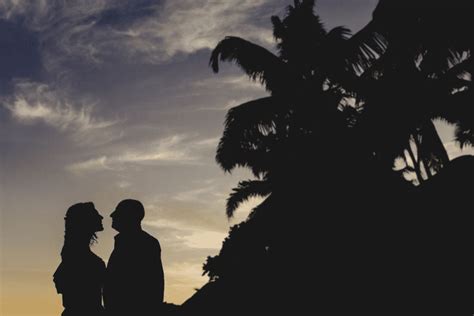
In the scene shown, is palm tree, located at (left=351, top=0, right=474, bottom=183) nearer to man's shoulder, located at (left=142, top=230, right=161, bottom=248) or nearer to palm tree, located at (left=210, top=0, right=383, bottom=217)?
palm tree, located at (left=210, top=0, right=383, bottom=217)

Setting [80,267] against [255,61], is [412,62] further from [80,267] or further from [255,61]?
[80,267]

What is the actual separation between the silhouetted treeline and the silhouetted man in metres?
1.39

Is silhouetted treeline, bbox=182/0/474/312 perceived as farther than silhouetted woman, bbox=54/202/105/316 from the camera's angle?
Yes

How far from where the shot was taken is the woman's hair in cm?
379

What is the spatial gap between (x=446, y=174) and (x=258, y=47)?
1171cm

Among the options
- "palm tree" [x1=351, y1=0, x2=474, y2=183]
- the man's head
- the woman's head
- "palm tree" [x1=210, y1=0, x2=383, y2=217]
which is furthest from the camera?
"palm tree" [x1=210, y1=0, x2=383, y2=217]

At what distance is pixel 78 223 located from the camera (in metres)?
3.80

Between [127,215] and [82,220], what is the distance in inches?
17.5

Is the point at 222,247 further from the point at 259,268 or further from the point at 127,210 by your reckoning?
the point at 127,210

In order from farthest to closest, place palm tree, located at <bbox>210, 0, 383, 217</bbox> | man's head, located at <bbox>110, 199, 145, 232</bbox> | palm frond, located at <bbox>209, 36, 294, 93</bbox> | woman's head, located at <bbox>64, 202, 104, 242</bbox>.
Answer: palm frond, located at <bbox>209, 36, 294, 93</bbox>
palm tree, located at <bbox>210, 0, 383, 217</bbox>
woman's head, located at <bbox>64, 202, 104, 242</bbox>
man's head, located at <bbox>110, 199, 145, 232</bbox>

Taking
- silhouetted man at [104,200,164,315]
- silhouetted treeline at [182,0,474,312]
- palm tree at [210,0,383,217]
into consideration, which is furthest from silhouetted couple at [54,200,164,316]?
palm tree at [210,0,383,217]

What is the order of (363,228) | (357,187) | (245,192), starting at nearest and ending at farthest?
1. (363,228)
2. (357,187)
3. (245,192)

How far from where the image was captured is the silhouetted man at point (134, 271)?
3.64 metres

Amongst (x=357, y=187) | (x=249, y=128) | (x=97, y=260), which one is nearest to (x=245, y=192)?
(x=249, y=128)
